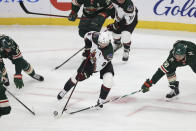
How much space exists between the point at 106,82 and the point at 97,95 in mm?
628

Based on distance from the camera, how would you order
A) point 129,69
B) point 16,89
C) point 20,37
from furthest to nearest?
point 20,37 → point 129,69 → point 16,89

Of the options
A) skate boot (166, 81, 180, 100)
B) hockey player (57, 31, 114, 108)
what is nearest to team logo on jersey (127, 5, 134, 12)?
hockey player (57, 31, 114, 108)

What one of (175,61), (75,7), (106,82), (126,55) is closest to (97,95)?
(106,82)

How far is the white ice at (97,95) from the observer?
380 centimetres

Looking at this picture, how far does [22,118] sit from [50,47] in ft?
8.98

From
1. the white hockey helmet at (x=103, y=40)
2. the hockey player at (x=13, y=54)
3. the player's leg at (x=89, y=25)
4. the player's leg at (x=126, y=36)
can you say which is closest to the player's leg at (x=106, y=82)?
the white hockey helmet at (x=103, y=40)

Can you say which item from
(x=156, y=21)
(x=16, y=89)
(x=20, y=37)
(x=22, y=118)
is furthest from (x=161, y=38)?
(x=22, y=118)

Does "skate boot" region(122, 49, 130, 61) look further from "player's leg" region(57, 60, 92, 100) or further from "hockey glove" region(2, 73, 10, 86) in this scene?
"hockey glove" region(2, 73, 10, 86)

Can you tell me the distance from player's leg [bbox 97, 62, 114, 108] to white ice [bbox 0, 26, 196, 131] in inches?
6.0

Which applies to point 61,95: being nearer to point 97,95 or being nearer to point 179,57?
point 97,95

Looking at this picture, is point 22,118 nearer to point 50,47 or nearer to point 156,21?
point 50,47

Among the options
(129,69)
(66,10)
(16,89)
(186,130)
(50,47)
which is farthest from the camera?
(66,10)

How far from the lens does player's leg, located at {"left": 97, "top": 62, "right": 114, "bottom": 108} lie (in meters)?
3.97

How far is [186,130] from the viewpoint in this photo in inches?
146
